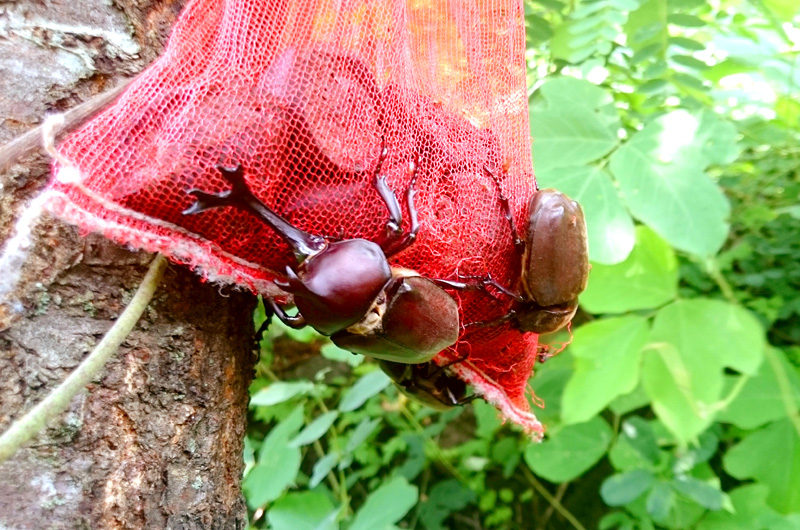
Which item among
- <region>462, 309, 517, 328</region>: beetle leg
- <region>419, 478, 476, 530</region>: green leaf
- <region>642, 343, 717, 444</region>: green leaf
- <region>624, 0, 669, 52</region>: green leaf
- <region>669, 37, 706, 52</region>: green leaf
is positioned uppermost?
<region>624, 0, 669, 52</region>: green leaf

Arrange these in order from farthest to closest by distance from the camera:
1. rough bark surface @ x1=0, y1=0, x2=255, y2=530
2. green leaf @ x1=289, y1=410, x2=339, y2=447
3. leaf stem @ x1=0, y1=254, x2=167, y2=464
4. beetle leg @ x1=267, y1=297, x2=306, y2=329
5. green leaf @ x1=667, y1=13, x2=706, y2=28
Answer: green leaf @ x1=667, y1=13, x2=706, y2=28 → green leaf @ x1=289, y1=410, x2=339, y2=447 → beetle leg @ x1=267, y1=297, x2=306, y2=329 → rough bark surface @ x1=0, y1=0, x2=255, y2=530 → leaf stem @ x1=0, y1=254, x2=167, y2=464

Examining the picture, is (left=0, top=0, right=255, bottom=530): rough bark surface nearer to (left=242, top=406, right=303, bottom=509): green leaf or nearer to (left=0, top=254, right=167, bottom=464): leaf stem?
(left=0, top=254, right=167, bottom=464): leaf stem

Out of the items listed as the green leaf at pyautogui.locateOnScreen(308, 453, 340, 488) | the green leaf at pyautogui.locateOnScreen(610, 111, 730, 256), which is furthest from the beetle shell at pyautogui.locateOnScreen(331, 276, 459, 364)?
the green leaf at pyautogui.locateOnScreen(308, 453, 340, 488)

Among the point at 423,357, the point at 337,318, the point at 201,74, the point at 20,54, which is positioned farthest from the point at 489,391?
the point at 20,54

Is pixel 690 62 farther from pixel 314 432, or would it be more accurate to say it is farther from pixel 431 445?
pixel 431 445

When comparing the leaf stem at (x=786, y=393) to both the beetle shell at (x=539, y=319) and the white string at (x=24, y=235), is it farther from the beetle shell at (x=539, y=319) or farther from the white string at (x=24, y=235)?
the white string at (x=24, y=235)

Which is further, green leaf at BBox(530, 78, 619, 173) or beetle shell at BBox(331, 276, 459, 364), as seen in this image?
green leaf at BBox(530, 78, 619, 173)

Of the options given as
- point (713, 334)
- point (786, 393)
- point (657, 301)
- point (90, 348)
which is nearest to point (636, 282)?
point (657, 301)
